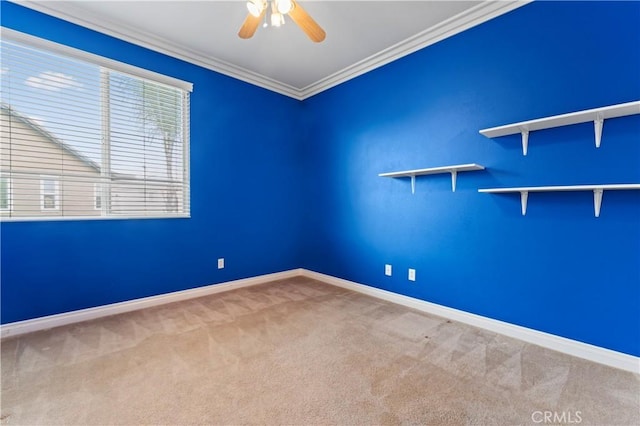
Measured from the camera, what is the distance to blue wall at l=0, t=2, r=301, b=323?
7.72ft

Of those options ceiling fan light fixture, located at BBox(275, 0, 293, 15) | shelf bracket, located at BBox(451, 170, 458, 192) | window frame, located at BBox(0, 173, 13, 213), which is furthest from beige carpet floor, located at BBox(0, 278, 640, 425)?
ceiling fan light fixture, located at BBox(275, 0, 293, 15)

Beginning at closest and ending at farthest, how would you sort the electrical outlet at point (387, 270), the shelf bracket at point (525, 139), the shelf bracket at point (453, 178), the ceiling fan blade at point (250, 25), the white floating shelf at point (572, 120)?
the white floating shelf at point (572, 120) → the ceiling fan blade at point (250, 25) → the shelf bracket at point (525, 139) → the shelf bracket at point (453, 178) → the electrical outlet at point (387, 270)

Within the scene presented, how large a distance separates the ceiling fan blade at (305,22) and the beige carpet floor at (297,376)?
7.69 ft

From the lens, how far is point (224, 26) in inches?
105

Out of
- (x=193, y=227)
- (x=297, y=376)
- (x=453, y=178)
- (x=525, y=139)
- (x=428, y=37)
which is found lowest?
(x=297, y=376)

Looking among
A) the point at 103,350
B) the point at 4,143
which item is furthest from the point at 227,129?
the point at 103,350

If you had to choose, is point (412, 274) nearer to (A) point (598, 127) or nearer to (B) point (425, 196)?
(B) point (425, 196)

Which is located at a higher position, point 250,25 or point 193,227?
point 250,25

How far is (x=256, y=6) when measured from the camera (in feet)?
5.98

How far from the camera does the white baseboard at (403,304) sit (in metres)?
1.93

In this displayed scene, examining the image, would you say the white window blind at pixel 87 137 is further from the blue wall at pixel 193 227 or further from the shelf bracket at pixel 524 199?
the shelf bracket at pixel 524 199

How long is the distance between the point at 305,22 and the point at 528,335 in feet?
9.55

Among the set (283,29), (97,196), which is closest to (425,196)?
(283,29)

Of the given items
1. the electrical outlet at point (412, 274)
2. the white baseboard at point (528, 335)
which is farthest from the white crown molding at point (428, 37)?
the white baseboard at point (528, 335)
